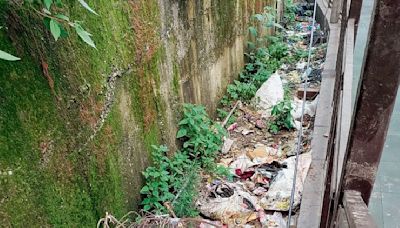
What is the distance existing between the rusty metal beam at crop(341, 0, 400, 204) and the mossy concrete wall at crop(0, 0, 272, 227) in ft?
4.43

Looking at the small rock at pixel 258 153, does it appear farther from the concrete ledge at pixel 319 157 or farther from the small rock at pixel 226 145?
the concrete ledge at pixel 319 157

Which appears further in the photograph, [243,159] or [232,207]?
[243,159]

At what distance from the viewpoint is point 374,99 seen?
122cm

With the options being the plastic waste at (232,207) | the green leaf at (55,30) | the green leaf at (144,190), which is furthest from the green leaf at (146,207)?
the green leaf at (55,30)

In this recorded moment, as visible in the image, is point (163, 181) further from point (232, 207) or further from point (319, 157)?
point (319, 157)

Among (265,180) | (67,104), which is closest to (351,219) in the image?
(67,104)

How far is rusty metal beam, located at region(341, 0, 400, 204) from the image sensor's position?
1107 millimetres

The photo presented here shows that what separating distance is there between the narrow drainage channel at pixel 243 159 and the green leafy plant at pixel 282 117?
0.04ft

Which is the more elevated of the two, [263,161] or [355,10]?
[355,10]

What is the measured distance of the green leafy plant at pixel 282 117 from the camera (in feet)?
15.1

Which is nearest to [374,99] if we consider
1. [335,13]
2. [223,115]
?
[223,115]

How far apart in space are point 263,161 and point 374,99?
2.91 meters

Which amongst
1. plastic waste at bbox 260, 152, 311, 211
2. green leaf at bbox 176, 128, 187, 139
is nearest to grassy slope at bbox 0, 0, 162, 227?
green leaf at bbox 176, 128, 187, 139

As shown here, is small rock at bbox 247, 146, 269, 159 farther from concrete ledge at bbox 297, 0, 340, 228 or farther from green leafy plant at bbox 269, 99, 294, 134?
concrete ledge at bbox 297, 0, 340, 228
